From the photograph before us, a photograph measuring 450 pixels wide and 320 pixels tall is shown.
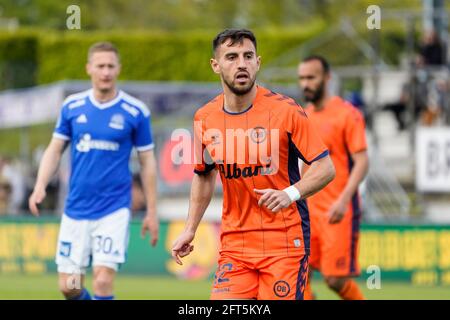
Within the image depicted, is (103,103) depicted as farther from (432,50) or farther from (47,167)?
(432,50)

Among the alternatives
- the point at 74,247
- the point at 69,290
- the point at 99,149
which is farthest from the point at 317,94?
the point at 69,290

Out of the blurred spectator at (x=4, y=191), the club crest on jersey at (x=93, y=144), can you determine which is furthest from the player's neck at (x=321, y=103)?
the blurred spectator at (x=4, y=191)

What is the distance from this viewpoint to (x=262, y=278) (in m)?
7.66

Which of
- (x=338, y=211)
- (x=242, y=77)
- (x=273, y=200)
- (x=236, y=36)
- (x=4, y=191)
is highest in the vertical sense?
(x=4, y=191)

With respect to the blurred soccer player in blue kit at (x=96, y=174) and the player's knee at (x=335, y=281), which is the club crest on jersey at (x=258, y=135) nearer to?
the blurred soccer player in blue kit at (x=96, y=174)

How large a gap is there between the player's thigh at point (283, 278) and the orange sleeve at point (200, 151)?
880mm

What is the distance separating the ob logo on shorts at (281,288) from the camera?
296 inches

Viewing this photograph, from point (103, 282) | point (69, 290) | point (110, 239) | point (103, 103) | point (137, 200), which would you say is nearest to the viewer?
point (103, 282)

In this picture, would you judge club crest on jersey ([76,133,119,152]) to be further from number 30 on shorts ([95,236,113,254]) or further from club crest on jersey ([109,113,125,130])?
number 30 on shorts ([95,236,113,254])

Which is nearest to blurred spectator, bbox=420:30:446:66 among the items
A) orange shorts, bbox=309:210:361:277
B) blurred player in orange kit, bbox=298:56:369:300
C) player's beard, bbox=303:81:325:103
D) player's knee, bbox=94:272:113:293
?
blurred player in orange kit, bbox=298:56:369:300

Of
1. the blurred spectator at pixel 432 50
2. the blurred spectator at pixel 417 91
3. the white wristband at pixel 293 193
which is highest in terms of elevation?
the blurred spectator at pixel 432 50

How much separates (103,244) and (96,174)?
0.68 meters

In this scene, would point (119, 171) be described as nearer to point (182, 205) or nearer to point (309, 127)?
point (309, 127)

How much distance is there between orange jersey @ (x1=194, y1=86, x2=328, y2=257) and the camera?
7.69 m
